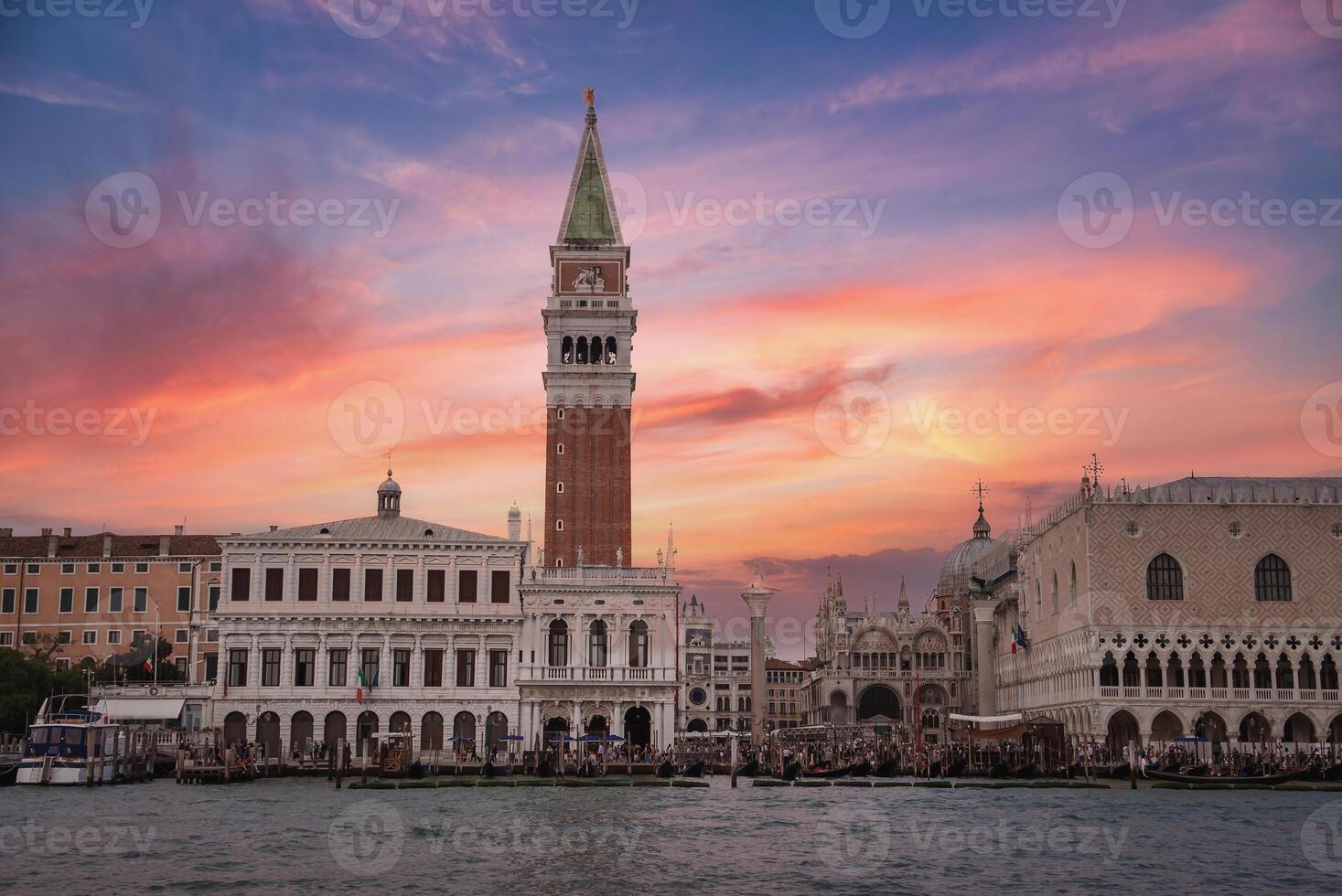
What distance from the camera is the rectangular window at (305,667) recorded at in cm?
6366

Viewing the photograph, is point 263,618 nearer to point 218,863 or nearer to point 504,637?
point 504,637

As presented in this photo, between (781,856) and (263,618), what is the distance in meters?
37.2

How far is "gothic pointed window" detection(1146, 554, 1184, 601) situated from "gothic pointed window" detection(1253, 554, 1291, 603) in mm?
3525

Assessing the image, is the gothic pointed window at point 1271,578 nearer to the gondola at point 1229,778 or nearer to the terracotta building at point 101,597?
the gondola at point 1229,778

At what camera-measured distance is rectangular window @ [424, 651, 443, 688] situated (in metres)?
64.1

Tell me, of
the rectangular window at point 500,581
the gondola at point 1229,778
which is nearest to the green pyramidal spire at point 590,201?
the rectangular window at point 500,581

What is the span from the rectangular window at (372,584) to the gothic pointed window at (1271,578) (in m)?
40.1

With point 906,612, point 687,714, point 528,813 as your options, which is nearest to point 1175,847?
point 528,813

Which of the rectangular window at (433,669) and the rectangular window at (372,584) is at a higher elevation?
the rectangular window at (372,584)

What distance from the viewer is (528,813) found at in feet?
134

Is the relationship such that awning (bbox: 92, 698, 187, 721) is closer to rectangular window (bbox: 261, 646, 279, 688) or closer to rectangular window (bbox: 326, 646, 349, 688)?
rectangular window (bbox: 261, 646, 279, 688)

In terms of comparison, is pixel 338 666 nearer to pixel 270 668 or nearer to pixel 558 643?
pixel 270 668

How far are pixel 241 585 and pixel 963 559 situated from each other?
72379 mm

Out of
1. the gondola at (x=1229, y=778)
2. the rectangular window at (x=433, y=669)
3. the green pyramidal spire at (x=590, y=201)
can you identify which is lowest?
the gondola at (x=1229, y=778)
